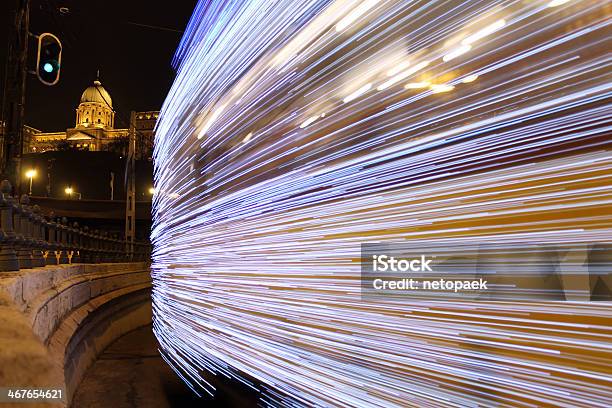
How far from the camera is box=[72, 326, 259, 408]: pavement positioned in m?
4.74

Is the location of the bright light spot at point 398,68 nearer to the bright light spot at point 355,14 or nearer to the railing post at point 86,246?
the bright light spot at point 355,14

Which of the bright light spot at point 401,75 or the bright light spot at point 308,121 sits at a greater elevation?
the bright light spot at point 401,75

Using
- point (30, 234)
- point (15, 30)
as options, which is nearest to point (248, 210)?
point (30, 234)

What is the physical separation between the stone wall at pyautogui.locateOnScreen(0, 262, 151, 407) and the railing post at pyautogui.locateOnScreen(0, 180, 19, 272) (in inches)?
6.5

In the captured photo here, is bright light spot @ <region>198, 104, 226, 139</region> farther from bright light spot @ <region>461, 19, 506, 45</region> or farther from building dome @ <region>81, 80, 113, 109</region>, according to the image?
building dome @ <region>81, 80, 113, 109</region>

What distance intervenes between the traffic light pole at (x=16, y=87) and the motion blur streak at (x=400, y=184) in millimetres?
7601

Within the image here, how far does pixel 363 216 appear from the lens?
9.91ft

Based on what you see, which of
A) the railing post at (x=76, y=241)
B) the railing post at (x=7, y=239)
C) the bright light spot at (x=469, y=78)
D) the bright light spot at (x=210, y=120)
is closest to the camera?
the bright light spot at (x=469, y=78)

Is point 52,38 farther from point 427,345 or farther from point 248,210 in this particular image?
point 427,345

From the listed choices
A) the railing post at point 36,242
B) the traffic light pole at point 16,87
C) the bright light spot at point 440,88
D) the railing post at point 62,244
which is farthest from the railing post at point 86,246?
the bright light spot at point 440,88

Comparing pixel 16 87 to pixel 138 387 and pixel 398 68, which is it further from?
pixel 398 68

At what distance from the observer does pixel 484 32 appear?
243 cm

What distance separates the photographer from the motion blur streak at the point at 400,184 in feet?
6.82

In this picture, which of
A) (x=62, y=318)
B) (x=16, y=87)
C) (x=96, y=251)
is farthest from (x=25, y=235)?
(x=96, y=251)
